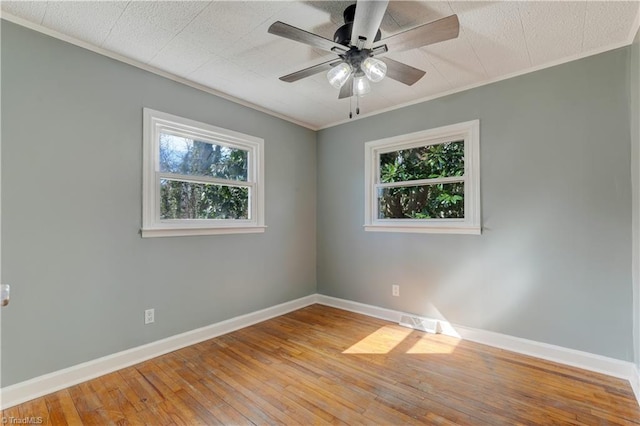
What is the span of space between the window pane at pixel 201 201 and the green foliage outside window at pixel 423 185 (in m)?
1.68

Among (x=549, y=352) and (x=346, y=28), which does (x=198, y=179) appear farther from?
(x=549, y=352)

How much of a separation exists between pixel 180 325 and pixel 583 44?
4.02 metres

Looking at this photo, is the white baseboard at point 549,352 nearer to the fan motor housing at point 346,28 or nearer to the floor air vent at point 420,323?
the floor air vent at point 420,323

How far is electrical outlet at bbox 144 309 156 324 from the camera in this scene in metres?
2.50

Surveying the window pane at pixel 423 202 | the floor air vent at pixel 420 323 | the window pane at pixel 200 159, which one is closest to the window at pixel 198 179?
the window pane at pixel 200 159

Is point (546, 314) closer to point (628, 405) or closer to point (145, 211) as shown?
point (628, 405)

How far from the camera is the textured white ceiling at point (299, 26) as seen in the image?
1808 mm

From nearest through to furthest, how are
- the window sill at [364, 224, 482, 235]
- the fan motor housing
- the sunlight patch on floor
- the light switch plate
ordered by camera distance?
the light switch plate
the fan motor housing
the sunlight patch on floor
the window sill at [364, 224, 482, 235]

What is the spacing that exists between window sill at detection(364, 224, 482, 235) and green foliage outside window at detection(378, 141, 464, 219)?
0.46ft

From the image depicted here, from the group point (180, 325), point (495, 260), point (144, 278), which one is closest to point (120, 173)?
point (144, 278)

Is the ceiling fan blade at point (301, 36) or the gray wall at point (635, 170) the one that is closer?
the ceiling fan blade at point (301, 36)

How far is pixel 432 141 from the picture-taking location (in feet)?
10.4

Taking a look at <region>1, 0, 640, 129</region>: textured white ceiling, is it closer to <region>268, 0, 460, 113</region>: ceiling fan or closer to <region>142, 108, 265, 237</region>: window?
<region>268, 0, 460, 113</region>: ceiling fan

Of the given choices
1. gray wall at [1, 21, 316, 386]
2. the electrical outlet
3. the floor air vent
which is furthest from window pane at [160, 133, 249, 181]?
the floor air vent
